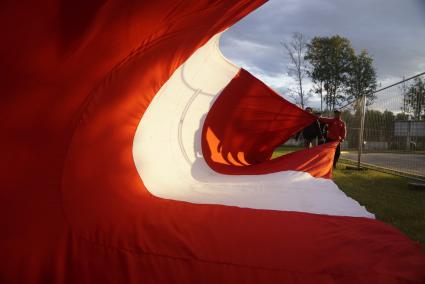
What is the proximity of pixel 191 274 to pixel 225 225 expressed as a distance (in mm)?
344

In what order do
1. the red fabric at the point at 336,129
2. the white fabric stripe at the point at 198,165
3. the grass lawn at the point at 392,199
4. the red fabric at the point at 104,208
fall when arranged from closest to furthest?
1. the red fabric at the point at 104,208
2. the white fabric stripe at the point at 198,165
3. the grass lawn at the point at 392,199
4. the red fabric at the point at 336,129

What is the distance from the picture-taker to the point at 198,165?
3787 mm

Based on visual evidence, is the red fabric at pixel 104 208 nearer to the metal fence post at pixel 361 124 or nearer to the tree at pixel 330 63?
the metal fence post at pixel 361 124

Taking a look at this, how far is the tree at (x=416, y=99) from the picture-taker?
501 centimetres

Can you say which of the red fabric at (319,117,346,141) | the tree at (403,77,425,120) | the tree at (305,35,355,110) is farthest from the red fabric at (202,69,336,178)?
the tree at (305,35,355,110)

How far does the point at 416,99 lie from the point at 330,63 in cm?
2389

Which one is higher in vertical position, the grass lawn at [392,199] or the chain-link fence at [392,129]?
the chain-link fence at [392,129]

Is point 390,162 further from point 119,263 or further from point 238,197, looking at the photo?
point 119,263

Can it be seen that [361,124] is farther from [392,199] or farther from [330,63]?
[330,63]

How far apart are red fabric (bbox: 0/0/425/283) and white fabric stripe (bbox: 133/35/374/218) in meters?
0.39

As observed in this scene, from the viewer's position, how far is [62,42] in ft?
4.89

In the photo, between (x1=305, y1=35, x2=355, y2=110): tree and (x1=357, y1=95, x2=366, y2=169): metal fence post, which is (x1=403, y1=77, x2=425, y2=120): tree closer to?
(x1=357, y1=95, x2=366, y2=169): metal fence post

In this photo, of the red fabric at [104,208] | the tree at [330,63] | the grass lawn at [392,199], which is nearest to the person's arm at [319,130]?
the grass lawn at [392,199]

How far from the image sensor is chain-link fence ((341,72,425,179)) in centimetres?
513
